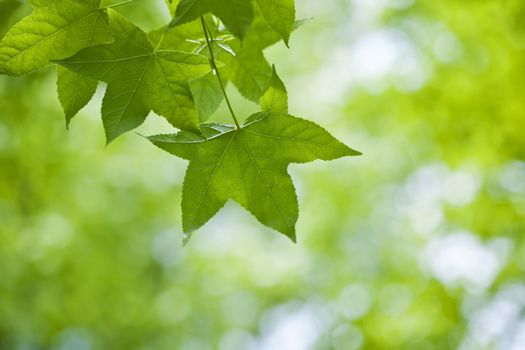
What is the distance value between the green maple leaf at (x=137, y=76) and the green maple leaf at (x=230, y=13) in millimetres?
218

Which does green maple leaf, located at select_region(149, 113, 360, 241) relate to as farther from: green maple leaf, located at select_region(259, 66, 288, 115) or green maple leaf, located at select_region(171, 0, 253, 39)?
green maple leaf, located at select_region(171, 0, 253, 39)

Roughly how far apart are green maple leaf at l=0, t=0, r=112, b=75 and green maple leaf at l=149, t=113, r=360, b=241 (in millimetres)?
317

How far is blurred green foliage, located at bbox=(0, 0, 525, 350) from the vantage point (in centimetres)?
425

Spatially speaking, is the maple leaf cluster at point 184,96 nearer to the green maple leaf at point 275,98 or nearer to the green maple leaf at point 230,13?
the green maple leaf at point 275,98

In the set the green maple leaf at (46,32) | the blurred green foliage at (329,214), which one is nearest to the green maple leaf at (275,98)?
the green maple leaf at (46,32)

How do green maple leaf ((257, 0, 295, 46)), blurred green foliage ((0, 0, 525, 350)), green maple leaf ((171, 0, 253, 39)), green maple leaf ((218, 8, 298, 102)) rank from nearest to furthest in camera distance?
1. green maple leaf ((171, 0, 253, 39))
2. green maple leaf ((257, 0, 295, 46))
3. green maple leaf ((218, 8, 298, 102))
4. blurred green foliage ((0, 0, 525, 350))

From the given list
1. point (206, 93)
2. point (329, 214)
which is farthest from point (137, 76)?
point (329, 214)

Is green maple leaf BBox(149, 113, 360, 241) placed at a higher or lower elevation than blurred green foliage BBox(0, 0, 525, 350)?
lower

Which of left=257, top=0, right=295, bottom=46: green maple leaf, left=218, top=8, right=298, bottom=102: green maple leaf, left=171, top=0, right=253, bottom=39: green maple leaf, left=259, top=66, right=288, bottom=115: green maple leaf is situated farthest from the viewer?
left=218, top=8, right=298, bottom=102: green maple leaf

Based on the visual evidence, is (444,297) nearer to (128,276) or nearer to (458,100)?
(458,100)

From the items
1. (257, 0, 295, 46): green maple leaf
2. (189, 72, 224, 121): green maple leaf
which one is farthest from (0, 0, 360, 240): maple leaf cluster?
(189, 72, 224, 121): green maple leaf

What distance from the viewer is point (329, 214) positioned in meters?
6.28

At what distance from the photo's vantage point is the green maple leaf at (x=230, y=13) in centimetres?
86

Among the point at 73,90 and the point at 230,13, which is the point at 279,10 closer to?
the point at 230,13
